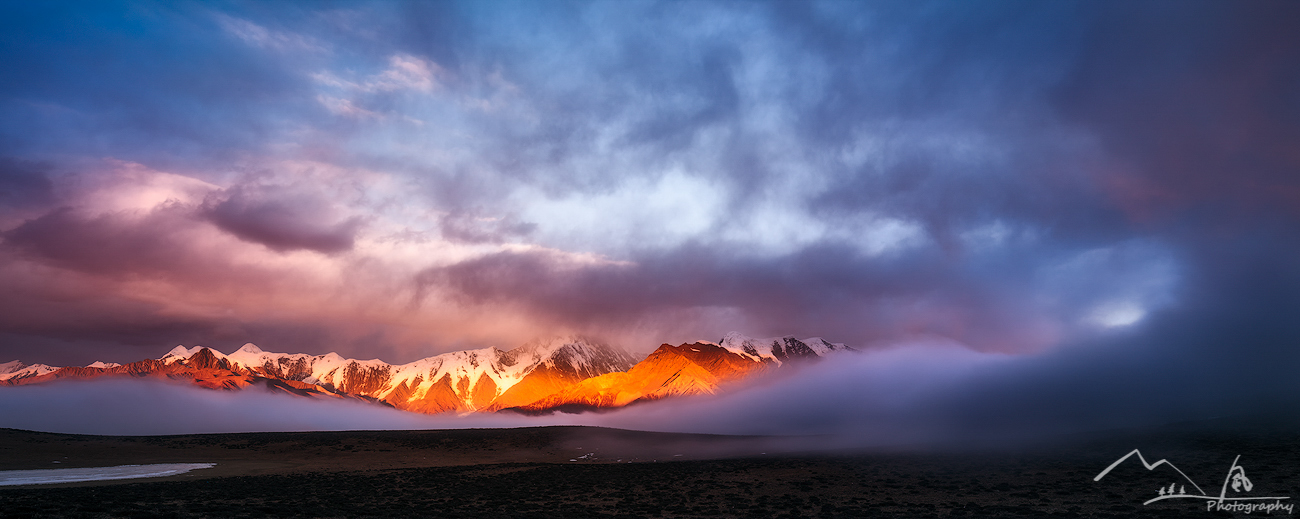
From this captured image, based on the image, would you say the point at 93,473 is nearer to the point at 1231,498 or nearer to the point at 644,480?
the point at 644,480

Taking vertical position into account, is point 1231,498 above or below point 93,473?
above

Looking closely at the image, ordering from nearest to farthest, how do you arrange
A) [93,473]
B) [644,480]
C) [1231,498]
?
1. [1231,498]
2. [644,480]
3. [93,473]

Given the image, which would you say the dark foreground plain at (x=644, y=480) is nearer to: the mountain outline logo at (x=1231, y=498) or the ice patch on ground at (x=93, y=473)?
the mountain outline logo at (x=1231, y=498)

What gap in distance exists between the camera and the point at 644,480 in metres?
64.7

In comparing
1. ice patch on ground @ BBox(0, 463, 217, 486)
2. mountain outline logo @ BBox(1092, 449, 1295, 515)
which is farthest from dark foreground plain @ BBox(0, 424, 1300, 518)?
ice patch on ground @ BBox(0, 463, 217, 486)

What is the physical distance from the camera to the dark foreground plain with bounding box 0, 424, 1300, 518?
1764 inches

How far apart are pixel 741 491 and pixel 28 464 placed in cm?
8931

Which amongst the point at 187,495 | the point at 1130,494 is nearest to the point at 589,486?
the point at 187,495

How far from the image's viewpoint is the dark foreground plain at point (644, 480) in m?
44.8

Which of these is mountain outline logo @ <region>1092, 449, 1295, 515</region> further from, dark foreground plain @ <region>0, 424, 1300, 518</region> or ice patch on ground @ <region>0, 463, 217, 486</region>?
ice patch on ground @ <region>0, 463, 217, 486</region>

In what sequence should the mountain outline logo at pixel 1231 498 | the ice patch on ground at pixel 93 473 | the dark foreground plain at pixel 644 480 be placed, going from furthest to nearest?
the ice patch on ground at pixel 93 473 → the dark foreground plain at pixel 644 480 → the mountain outline logo at pixel 1231 498

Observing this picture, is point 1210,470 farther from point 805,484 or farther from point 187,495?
point 187,495

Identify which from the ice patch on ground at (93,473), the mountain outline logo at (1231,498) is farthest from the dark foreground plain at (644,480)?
the ice patch on ground at (93,473)

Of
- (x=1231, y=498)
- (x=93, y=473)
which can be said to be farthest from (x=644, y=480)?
(x=93, y=473)
